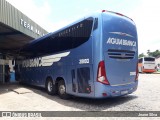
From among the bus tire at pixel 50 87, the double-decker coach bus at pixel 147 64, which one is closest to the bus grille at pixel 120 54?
the bus tire at pixel 50 87

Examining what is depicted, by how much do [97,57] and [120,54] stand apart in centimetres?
119

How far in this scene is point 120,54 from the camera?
27.3ft

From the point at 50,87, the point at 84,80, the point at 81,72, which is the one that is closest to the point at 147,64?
the point at 50,87

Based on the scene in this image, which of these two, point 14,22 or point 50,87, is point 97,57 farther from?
point 14,22

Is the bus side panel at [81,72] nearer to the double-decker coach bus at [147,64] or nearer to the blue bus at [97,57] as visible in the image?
the blue bus at [97,57]

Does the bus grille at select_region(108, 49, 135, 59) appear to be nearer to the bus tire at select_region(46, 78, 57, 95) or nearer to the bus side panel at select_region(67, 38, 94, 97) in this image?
the bus side panel at select_region(67, 38, 94, 97)

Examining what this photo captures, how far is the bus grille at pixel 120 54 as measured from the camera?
7973 mm

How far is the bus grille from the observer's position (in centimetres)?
797

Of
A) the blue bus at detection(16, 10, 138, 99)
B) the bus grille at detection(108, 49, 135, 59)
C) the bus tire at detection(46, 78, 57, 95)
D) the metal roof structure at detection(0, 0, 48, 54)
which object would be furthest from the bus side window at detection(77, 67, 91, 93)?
the metal roof structure at detection(0, 0, 48, 54)

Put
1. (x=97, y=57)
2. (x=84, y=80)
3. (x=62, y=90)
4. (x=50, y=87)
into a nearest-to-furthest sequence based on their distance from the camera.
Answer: (x=97, y=57) < (x=84, y=80) < (x=62, y=90) < (x=50, y=87)

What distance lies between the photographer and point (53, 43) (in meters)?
11.0

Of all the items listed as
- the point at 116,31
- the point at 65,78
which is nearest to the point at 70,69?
the point at 65,78

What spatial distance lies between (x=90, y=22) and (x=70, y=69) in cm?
233

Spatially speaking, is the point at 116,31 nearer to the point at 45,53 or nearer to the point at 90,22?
the point at 90,22
